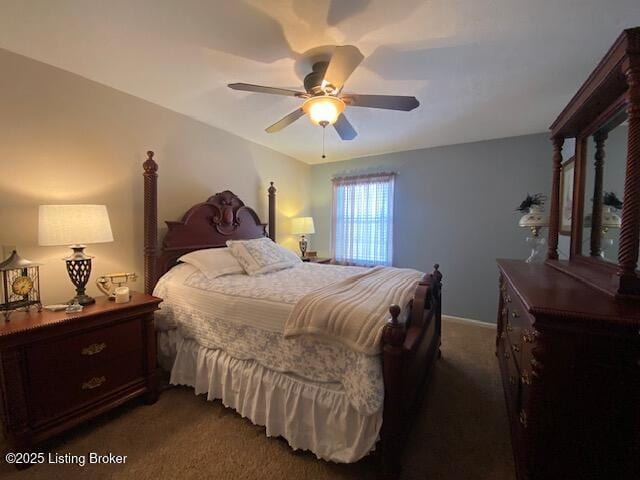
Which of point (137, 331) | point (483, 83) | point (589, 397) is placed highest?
point (483, 83)

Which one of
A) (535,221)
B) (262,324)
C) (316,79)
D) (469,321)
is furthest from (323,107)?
(469,321)

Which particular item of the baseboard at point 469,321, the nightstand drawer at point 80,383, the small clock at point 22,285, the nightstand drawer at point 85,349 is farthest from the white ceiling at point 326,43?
the baseboard at point 469,321

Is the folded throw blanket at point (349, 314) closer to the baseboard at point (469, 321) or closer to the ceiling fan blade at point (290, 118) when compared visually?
the ceiling fan blade at point (290, 118)

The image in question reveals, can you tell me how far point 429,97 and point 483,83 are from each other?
39 cm

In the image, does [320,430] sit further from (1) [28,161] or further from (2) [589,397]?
(1) [28,161]

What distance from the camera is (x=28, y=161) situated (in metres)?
1.83

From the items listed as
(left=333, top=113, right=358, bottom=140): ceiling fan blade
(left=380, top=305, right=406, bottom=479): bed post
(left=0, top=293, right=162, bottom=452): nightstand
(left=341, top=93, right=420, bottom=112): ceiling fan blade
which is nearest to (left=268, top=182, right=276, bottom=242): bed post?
(left=333, top=113, right=358, bottom=140): ceiling fan blade

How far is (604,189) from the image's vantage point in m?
1.67

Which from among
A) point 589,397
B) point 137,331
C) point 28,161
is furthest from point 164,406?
point 589,397

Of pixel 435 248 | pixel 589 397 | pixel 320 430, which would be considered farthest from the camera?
pixel 435 248

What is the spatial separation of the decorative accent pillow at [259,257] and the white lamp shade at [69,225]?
1039 mm

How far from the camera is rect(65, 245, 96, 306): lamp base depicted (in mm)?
1819

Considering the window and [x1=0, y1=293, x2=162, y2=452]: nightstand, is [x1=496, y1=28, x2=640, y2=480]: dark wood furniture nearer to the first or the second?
[x1=0, y1=293, x2=162, y2=452]: nightstand

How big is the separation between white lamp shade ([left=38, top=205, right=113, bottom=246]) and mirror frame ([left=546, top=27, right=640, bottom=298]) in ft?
9.33
